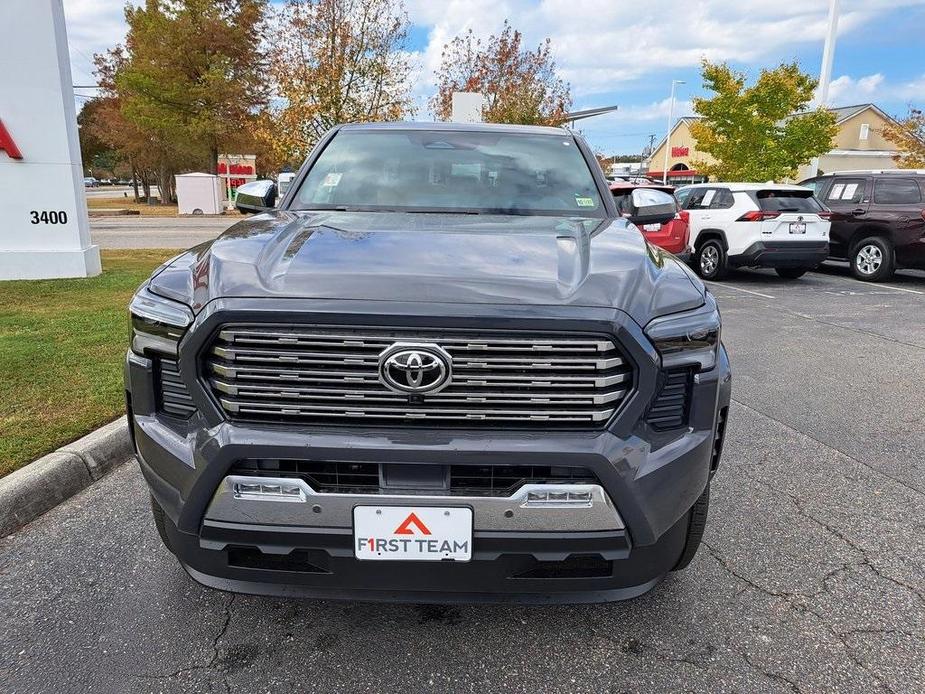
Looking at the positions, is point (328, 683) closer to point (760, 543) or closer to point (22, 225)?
point (760, 543)

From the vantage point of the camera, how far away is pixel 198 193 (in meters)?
32.2

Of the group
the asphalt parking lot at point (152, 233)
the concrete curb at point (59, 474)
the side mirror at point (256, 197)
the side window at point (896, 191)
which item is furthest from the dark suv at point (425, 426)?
the asphalt parking lot at point (152, 233)

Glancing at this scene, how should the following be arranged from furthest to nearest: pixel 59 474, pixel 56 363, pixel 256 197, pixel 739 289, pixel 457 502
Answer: pixel 739 289, pixel 56 363, pixel 256 197, pixel 59 474, pixel 457 502

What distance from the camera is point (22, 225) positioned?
9.34 metres

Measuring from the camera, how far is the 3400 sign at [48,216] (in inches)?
369

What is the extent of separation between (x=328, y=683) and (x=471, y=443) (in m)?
0.94

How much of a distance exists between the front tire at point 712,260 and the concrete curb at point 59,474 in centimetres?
1061

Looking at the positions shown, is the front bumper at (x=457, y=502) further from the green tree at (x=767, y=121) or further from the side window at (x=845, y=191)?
the green tree at (x=767, y=121)

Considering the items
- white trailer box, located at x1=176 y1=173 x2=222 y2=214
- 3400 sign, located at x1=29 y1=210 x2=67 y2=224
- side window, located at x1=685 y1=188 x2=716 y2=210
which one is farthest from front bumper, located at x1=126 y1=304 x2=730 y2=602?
white trailer box, located at x1=176 y1=173 x2=222 y2=214

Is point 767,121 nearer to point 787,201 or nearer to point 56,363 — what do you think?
point 787,201

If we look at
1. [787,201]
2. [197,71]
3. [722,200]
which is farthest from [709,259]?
[197,71]

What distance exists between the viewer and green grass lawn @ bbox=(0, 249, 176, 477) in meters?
3.88

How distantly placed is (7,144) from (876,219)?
13.3 metres

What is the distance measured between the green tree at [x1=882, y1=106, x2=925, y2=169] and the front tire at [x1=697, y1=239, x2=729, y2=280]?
22.1 meters
